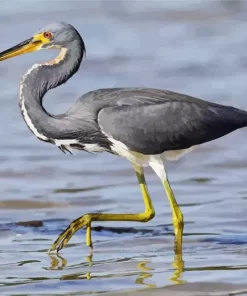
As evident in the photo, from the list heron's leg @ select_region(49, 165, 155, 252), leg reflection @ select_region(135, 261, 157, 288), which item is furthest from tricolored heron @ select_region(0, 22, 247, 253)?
leg reflection @ select_region(135, 261, 157, 288)

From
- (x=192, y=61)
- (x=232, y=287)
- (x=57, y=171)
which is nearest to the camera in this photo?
(x=232, y=287)

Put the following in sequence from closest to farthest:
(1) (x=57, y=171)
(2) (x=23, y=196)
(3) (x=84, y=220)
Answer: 1. (3) (x=84, y=220)
2. (2) (x=23, y=196)
3. (1) (x=57, y=171)

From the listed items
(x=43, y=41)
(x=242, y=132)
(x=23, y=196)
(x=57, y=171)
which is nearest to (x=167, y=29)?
(x=242, y=132)

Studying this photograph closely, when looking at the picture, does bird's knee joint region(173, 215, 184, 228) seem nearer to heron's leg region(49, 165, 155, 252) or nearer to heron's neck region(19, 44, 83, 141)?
heron's leg region(49, 165, 155, 252)

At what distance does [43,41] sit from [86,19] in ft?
34.1

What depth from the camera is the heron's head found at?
1007cm

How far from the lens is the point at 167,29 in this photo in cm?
2023

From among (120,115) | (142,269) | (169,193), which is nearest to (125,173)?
(169,193)

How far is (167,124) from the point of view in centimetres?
1004

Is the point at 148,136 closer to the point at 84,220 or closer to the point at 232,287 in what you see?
the point at 84,220

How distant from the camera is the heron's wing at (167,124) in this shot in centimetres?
977

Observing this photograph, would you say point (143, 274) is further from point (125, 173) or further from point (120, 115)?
point (125, 173)

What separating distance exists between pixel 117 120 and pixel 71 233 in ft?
2.94

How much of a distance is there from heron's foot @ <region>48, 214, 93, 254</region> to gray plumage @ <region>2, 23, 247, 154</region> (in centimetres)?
55
